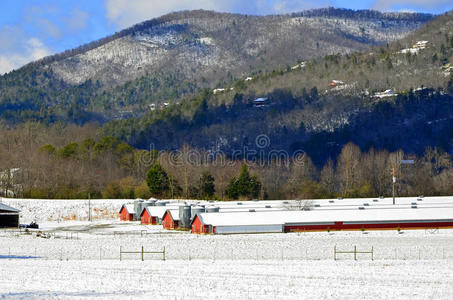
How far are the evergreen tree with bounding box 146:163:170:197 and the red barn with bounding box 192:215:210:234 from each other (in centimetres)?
3337

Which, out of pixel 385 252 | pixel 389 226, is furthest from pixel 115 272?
pixel 389 226

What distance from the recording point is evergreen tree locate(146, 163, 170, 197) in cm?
9864

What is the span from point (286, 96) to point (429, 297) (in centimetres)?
17380

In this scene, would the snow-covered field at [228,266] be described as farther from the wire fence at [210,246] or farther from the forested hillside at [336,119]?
the forested hillside at [336,119]

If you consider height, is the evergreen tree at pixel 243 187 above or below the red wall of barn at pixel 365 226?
above

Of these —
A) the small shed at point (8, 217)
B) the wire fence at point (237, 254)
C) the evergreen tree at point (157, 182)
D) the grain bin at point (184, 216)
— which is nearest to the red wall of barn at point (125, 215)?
the grain bin at point (184, 216)

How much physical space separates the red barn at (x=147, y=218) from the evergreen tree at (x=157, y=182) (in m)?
20.4

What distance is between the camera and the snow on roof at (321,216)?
210 ft

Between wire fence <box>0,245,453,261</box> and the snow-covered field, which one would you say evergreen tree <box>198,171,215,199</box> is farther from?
wire fence <box>0,245,453,261</box>

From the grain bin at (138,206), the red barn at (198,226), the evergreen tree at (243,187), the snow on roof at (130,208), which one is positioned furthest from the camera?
the evergreen tree at (243,187)

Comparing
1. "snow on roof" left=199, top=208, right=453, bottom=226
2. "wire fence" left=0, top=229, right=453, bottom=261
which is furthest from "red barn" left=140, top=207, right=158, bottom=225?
"snow on roof" left=199, top=208, right=453, bottom=226

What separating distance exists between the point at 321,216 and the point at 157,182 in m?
38.1

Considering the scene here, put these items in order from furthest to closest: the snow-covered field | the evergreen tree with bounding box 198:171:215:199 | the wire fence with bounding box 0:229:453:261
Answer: the evergreen tree with bounding box 198:171:215:199
the wire fence with bounding box 0:229:453:261
the snow-covered field

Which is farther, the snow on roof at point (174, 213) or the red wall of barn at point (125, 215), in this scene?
the red wall of barn at point (125, 215)
